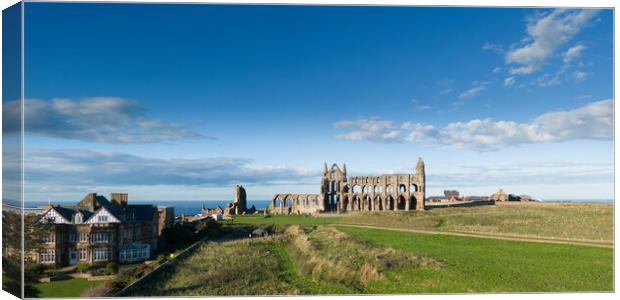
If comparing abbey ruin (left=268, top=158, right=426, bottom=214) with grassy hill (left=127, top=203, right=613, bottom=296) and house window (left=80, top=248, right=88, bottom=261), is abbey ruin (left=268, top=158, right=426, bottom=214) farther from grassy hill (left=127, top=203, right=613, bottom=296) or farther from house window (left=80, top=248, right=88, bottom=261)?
house window (left=80, top=248, right=88, bottom=261)

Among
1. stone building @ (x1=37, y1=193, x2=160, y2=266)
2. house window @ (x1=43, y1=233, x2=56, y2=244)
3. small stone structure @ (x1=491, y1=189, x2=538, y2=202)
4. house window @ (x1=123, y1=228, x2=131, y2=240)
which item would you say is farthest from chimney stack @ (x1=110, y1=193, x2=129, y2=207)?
small stone structure @ (x1=491, y1=189, x2=538, y2=202)

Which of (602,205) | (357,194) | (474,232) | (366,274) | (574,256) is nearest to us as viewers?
(366,274)

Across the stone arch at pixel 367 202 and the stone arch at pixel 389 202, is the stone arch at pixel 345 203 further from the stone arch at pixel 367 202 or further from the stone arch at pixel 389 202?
the stone arch at pixel 389 202

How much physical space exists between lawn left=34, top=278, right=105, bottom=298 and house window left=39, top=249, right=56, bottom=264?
63.7 inches

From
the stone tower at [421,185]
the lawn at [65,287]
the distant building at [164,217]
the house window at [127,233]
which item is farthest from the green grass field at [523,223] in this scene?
the lawn at [65,287]

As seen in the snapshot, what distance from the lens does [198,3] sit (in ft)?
61.4

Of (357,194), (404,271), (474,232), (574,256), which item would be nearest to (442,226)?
(474,232)

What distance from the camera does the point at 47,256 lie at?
69.1 ft

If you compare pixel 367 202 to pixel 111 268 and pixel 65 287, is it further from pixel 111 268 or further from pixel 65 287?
pixel 65 287

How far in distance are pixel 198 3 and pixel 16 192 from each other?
436 inches

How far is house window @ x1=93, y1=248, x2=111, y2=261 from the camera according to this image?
2317 cm

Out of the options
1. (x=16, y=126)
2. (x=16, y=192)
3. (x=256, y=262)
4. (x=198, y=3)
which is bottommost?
(x=256, y=262)

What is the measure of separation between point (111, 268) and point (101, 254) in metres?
2.05

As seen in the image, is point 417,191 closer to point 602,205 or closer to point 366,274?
point 602,205
